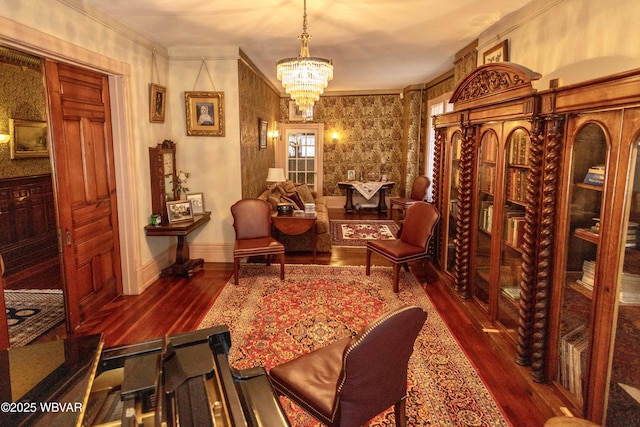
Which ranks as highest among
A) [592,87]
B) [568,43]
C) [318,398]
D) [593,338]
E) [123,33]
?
[123,33]

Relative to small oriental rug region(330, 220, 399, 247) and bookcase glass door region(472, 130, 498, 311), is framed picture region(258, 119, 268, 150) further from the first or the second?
bookcase glass door region(472, 130, 498, 311)

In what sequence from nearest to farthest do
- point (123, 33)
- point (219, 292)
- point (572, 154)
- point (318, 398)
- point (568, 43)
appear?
point (318, 398), point (572, 154), point (568, 43), point (123, 33), point (219, 292)

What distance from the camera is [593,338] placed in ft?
6.14

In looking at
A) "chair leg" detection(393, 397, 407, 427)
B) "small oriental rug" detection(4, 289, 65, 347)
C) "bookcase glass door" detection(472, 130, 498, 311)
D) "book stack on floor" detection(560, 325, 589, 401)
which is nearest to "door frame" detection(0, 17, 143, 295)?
"small oriental rug" detection(4, 289, 65, 347)

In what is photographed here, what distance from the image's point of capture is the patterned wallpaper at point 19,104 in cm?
473

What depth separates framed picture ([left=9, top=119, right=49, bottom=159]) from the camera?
4871mm

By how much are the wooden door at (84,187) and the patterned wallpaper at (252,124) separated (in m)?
A: 1.75

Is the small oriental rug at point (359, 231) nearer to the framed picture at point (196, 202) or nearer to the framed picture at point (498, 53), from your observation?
the framed picture at point (196, 202)

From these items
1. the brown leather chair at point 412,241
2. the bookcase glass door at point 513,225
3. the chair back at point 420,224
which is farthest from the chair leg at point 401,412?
the chair back at point 420,224

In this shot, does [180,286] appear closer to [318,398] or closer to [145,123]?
[145,123]

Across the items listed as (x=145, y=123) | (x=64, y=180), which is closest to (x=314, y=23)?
(x=145, y=123)

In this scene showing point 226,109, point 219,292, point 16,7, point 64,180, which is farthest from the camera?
point 226,109

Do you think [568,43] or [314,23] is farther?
[314,23]

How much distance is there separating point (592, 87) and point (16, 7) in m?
3.33
